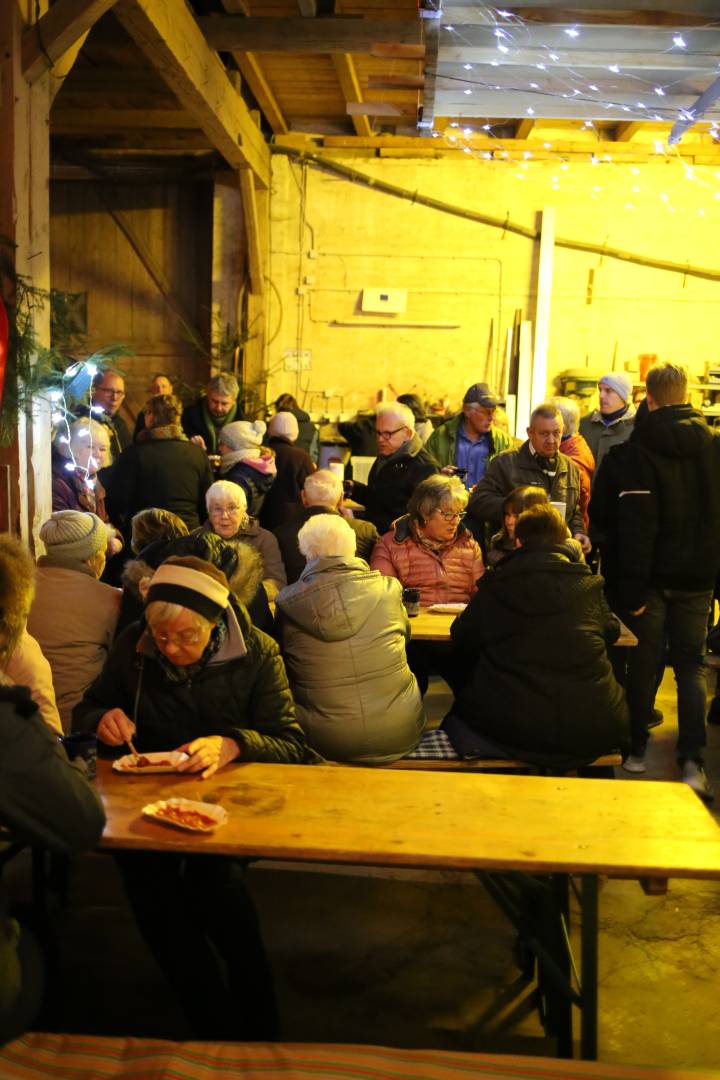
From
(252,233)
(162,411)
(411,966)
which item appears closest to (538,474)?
(162,411)

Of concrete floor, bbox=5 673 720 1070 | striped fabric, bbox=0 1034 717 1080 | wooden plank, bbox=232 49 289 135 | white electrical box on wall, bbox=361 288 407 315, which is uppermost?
wooden plank, bbox=232 49 289 135

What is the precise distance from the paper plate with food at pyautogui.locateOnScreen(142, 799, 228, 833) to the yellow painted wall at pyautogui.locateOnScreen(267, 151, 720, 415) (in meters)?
8.30

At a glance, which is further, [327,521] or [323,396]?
[323,396]

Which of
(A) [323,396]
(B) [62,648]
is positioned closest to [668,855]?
(B) [62,648]

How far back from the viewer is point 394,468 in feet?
19.3

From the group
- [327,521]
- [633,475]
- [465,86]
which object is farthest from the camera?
[465,86]

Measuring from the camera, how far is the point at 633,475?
4.62m

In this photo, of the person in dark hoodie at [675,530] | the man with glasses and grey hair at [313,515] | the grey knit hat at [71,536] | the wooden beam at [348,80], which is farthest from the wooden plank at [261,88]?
the grey knit hat at [71,536]

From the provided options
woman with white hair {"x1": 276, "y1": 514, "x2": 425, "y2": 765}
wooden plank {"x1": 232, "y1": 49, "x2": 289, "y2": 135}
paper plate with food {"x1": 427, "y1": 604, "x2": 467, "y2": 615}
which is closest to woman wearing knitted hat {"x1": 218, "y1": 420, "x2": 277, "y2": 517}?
paper plate with food {"x1": 427, "y1": 604, "x2": 467, "y2": 615}

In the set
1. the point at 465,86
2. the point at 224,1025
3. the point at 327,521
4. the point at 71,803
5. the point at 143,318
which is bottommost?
the point at 224,1025

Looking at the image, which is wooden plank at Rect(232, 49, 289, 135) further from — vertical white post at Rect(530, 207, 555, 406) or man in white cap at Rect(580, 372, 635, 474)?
man in white cap at Rect(580, 372, 635, 474)

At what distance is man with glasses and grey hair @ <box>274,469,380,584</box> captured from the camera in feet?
16.1

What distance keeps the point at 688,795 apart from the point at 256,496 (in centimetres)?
357

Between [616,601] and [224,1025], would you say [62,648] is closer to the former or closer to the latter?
[224,1025]
